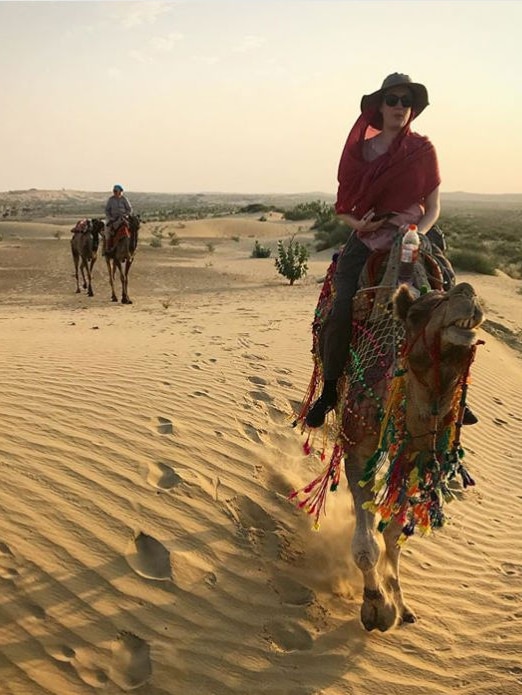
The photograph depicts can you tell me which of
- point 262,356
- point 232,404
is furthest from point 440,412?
point 262,356

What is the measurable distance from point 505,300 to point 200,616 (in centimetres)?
1483

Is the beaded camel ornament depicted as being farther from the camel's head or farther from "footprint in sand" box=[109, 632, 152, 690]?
"footprint in sand" box=[109, 632, 152, 690]

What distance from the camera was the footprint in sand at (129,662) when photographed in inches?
124

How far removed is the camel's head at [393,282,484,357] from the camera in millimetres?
2633

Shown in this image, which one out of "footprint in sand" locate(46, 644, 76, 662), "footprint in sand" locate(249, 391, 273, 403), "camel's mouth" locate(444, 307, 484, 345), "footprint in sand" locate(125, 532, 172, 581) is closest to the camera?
"camel's mouth" locate(444, 307, 484, 345)

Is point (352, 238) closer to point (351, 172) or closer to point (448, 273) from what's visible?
point (351, 172)

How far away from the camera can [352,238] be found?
4.43 metres

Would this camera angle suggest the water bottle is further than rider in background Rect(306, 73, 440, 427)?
No

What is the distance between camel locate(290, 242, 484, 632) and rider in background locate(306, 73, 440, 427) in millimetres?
154

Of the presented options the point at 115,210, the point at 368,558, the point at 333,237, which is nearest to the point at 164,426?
the point at 368,558

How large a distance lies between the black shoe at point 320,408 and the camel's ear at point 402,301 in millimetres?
1414

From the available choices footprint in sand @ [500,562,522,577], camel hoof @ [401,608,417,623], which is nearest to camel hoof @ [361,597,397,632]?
camel hoof @ [401,608,417,623]

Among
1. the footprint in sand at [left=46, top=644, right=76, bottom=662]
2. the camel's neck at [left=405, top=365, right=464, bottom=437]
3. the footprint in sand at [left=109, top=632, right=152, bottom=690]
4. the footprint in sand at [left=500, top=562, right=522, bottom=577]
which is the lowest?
the footprint in sand at [left=500, top=562, right=522, bottom=577]

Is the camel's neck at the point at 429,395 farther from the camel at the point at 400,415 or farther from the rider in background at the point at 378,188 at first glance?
the rider in background at the point at 378,188
